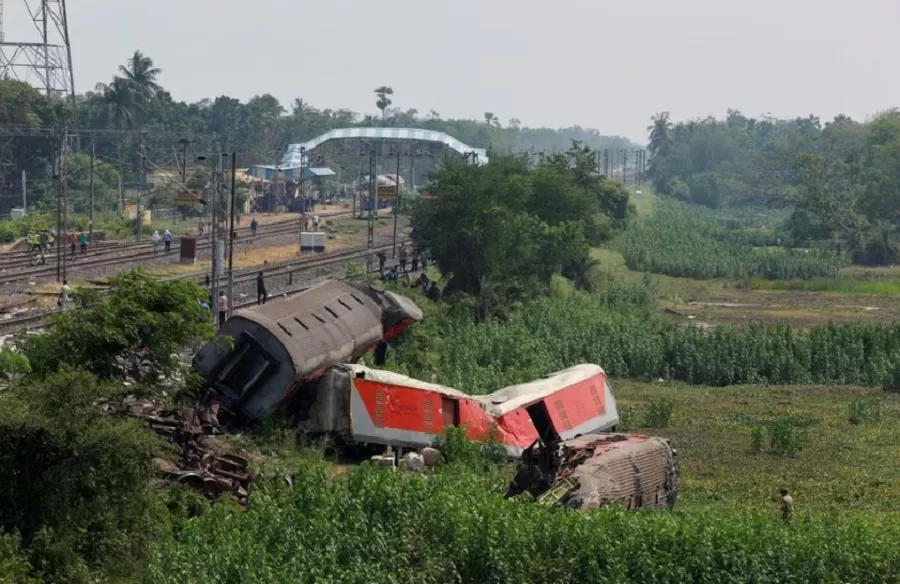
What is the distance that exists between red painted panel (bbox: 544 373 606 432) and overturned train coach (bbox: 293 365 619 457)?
3cm

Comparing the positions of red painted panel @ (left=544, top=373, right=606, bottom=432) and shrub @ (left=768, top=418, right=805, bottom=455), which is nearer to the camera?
red painted panel @ (left=544, top=373, right=606, bottom=432)

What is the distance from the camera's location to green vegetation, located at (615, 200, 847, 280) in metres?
80.4

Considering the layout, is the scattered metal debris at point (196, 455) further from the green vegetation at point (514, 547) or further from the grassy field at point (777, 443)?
the grassy field at point (777, 443)

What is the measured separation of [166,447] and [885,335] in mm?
30352

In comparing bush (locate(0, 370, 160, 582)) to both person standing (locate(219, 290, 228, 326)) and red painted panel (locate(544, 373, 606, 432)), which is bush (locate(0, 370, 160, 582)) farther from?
person standing (locate(219, 290, 228, 326))

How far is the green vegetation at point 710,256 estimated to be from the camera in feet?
264

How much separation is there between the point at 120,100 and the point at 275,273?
61265mm

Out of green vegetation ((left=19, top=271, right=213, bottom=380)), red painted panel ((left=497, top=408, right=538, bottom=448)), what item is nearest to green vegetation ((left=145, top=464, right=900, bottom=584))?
green vegetation ((left=19, top=271, right=213, bottom=380))

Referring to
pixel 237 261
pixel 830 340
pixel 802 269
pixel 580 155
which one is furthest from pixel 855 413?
pixel 580 155

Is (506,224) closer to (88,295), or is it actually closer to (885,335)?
(885,335)

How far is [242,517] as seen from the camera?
753 inches

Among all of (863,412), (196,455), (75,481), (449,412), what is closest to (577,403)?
(449,412)

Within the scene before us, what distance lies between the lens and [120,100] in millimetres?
110938

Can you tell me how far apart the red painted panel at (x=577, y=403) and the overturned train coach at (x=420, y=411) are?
3cm
